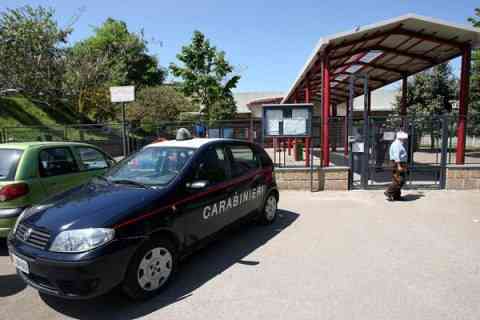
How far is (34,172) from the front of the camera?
4.41 metres

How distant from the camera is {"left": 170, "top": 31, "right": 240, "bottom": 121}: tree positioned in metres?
23.2

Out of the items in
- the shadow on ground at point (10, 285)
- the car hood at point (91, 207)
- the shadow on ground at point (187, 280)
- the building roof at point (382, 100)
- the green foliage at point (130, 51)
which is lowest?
the shadow on ground at point (10, 285)

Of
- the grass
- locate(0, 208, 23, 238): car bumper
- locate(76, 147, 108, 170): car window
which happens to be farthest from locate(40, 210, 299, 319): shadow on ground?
the grass

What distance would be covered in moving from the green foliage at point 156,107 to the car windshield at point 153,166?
1742 cm

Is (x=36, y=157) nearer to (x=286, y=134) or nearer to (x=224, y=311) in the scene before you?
(x=224, y=311)

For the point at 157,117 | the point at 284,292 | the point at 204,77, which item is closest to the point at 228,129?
the point at 284,292

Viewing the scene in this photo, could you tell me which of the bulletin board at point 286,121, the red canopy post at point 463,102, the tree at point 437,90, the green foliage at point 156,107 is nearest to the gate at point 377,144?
the red canopy post at point 463,102

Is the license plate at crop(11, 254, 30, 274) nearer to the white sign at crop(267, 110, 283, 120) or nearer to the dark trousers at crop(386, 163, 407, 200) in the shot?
A: the white sign at crop(267, 110, 283, 120)

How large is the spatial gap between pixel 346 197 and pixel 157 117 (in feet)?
55.5

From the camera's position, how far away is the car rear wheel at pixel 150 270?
2.93m

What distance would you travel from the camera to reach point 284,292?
327 centimetres

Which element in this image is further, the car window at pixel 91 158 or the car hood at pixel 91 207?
the car window at pixel 91 158

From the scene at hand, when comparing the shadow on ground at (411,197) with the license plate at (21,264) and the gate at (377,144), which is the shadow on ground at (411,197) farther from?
the license plate at (21,264)

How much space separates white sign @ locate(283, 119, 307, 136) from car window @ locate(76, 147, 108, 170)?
4.74 meters
